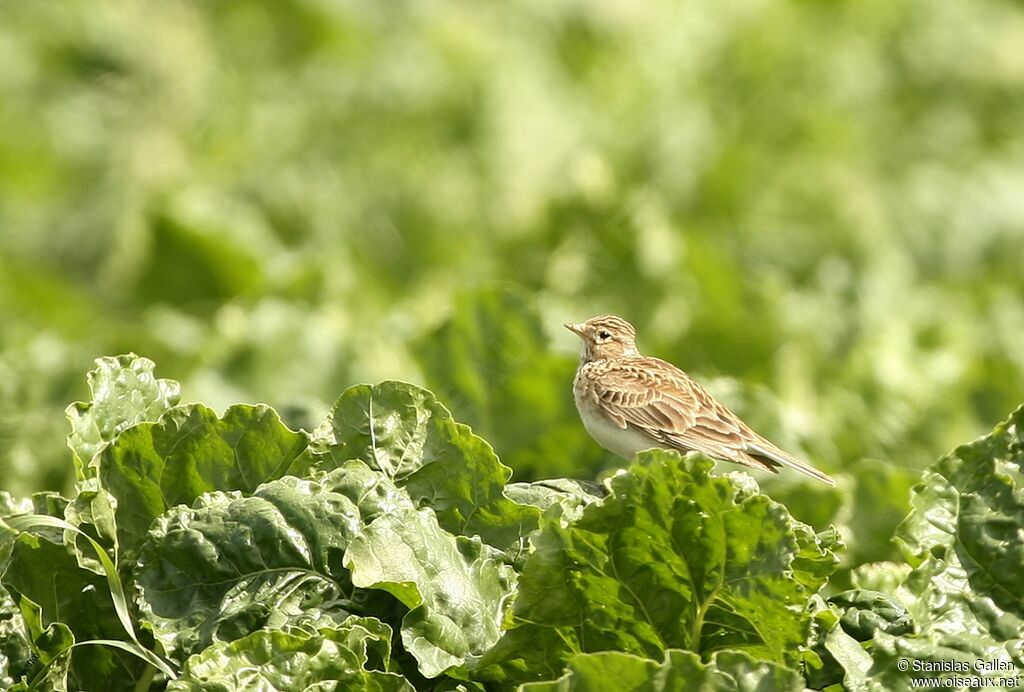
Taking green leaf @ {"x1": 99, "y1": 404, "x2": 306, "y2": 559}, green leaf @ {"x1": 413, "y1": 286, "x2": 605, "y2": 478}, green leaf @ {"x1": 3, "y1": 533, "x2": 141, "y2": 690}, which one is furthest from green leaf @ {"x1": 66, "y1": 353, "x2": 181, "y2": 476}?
green leaf @ {"x1": 413, "y1": 286, "x2": 605, "y2": 478}

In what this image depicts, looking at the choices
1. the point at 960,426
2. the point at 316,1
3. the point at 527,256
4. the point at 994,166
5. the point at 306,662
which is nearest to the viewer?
the point at 306,662

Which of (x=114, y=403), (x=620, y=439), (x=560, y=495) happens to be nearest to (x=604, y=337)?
(x=620, y=439)

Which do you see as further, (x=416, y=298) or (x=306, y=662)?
(x=416, y=298)

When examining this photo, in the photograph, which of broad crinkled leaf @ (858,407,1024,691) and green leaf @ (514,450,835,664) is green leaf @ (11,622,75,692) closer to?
green leaf @ (514,450,835,664)

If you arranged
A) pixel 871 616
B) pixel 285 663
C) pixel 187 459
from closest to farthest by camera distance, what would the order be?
pixel 285 663 → pixel 871 616 → pixel 187 459

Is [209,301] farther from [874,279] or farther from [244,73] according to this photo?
[244,73]

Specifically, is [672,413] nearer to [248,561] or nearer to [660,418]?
[660,418]

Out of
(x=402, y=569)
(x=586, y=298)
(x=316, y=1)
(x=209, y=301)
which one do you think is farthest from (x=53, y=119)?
(x=402, y=569)
